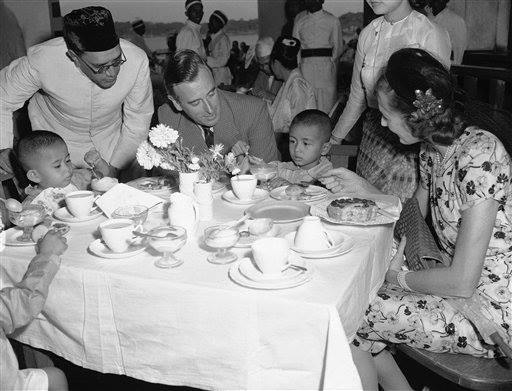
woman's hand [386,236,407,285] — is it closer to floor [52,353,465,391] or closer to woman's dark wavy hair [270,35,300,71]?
floor [52,353,465,391]

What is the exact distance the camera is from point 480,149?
181cm

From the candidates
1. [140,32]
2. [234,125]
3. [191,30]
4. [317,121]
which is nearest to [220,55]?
[191,30]

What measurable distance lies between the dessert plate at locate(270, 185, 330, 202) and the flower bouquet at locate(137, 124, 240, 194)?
0.22 m

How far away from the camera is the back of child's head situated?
2.68 metres

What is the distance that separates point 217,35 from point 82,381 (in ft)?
23.9

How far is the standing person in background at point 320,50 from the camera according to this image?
6602mm

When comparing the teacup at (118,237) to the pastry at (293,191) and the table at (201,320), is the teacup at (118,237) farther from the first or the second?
the pastry at (293,191)

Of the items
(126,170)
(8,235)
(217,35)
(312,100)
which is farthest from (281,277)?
(217,35)

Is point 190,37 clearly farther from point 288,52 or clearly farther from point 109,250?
point 109,250

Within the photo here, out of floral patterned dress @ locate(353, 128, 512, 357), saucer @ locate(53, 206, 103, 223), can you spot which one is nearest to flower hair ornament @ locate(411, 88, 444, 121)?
floral patterned dress @ locate(353, 128, 512, 357)

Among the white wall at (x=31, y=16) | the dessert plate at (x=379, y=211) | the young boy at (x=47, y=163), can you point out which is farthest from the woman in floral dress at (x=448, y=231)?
the white wall at (x=31, y=16)

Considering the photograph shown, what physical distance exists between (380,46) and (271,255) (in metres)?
2.25

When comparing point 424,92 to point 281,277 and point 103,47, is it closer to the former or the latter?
point 281,277

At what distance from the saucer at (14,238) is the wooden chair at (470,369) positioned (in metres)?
1.38
